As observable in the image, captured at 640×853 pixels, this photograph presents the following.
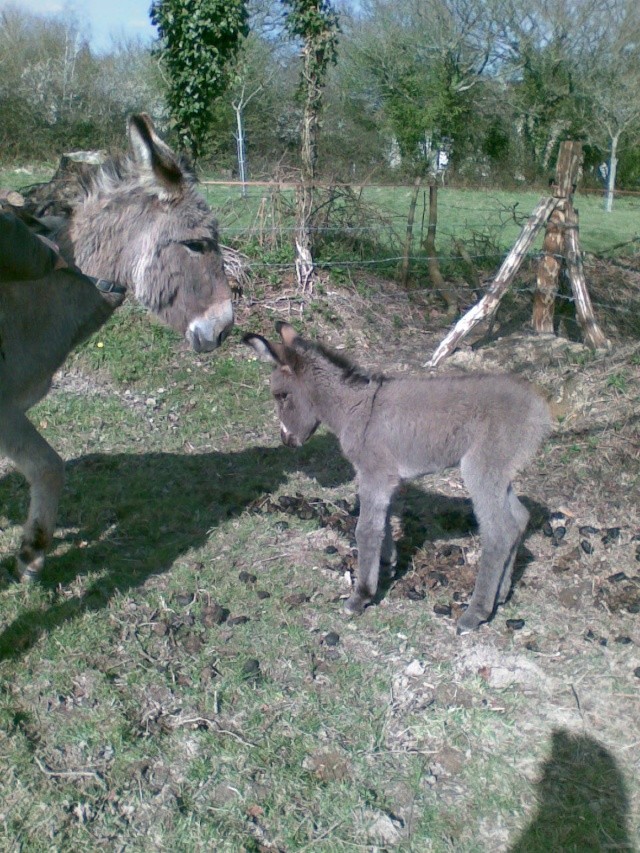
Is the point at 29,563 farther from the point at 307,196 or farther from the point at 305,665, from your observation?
the point at 307,196

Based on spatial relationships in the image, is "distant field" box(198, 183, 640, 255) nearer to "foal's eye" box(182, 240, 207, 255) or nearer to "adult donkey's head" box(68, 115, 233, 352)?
"adult donkey's head" box(68, 115, 233, 352)

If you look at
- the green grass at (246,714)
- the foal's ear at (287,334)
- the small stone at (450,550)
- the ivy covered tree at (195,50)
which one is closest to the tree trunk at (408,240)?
the ivy covered tree at (195,50)

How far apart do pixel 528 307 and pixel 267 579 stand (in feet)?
24.1

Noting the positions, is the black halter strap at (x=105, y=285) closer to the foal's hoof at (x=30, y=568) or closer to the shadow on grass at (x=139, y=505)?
the foal's hoof at (x=30, y=568)

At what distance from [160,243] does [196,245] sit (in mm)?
203

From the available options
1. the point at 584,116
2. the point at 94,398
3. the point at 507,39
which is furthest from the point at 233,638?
the point at 507,39

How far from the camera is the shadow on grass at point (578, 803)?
276 centimetres

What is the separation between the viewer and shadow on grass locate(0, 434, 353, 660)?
4.24m

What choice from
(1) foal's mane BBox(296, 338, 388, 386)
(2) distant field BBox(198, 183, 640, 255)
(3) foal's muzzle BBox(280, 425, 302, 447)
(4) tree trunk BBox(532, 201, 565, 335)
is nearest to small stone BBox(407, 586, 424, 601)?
(3) foal's muzzle BBox(280, 425, 302, 447)

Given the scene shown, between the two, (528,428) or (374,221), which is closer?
(528,428)

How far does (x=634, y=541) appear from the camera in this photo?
4.76 m

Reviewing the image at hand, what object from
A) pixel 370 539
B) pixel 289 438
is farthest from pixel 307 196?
pixel 370 539

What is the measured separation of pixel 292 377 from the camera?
4605mm

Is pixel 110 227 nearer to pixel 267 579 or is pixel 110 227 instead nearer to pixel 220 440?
pixel 267 579
